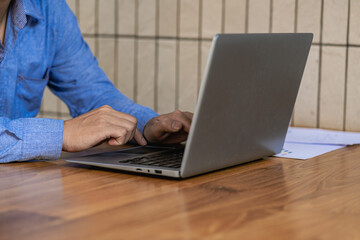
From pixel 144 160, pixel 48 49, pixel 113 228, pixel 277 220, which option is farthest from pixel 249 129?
pixel 48 49

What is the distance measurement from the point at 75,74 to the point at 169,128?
54 centimetres

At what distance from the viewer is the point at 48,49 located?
1.76 meters

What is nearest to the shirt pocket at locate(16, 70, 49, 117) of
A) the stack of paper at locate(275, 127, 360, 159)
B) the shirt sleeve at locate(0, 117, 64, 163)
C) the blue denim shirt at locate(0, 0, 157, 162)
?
the blue denim shirt at locate(0, 0, 157, 162)

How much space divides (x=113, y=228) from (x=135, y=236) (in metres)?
0.04

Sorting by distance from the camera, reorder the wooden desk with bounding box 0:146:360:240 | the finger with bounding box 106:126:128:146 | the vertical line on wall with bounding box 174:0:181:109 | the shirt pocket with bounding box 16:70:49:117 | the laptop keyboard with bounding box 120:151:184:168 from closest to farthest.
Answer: the wooden desk with bounding box 0:146:360:240 < the laptop keyboard with bounding box 120:151:184:168 < the finger with bounding box 106:126:128:146 < the shirt pocket with bounding box 16:70:49:117 < the vertical line on wall with bounding box 174:0:181:109

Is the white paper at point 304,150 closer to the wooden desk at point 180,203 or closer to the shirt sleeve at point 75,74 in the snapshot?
the wooden desk at point 180,203

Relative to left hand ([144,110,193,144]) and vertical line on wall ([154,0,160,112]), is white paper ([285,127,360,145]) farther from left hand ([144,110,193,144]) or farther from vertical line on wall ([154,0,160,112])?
vertical line on wall ([154,0,160,112])

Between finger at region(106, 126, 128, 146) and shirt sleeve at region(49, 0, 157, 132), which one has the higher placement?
shirt sleeve at region(49, 0, 157, 132)

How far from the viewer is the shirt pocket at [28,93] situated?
1.73m

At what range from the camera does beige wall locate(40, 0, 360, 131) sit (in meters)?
1.95

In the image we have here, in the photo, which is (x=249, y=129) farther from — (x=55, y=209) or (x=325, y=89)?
(x=325, y=89)

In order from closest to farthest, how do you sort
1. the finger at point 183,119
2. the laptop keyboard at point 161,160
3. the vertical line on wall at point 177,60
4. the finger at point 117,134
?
1. the laptop keyboard at point 161,160
2. the finger at point 117,134
3. the finger at point 183,119
4. the vertical line on wall at point 177,60

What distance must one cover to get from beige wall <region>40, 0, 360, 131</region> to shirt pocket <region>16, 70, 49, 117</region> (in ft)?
2.10

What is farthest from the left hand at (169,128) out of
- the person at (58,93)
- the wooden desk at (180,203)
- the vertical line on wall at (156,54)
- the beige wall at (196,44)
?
the vertical line on wall at (156,54)
